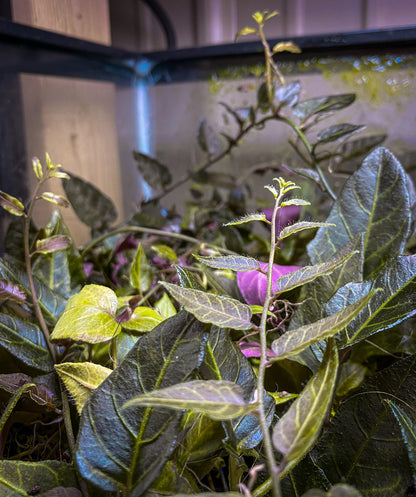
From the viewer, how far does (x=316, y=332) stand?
192mm

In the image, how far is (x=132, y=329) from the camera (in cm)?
29

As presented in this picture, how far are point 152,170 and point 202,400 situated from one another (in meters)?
0.50

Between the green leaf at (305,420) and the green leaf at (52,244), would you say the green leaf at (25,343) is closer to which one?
the green leaf at (52,244)

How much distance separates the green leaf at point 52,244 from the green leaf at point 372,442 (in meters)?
0.22

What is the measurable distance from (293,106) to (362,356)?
276 millimetres

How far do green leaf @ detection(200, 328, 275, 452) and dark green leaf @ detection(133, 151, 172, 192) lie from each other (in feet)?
1.38

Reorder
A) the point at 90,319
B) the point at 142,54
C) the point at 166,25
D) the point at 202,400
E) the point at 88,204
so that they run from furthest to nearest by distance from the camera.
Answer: the point at 166,25 → the point at 142,54 → the point at 88,204 → the point at 90,319 → the point at 202,400

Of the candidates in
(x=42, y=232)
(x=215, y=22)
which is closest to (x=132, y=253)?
(x=42, y=232)

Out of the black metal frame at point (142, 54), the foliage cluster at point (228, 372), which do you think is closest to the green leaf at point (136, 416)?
the foliage cluster at point (228, 372)

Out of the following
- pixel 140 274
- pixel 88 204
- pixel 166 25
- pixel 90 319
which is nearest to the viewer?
pixel 90 319

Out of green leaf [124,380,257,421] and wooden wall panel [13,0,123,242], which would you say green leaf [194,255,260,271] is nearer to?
green leaf [124,380,257,421]

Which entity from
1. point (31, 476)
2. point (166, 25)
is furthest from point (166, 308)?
point (166, 25)

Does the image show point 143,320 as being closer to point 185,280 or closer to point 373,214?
point 185,280

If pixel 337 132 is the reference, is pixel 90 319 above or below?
below
